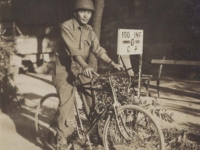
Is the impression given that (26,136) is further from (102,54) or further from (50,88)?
(50,88)

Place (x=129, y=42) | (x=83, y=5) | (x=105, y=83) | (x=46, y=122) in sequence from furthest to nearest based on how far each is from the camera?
(x=46, y=122)
(x=105, y=83)
(x=129, y=42)
(x=83, y=5)

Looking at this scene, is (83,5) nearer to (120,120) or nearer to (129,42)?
(129,42)

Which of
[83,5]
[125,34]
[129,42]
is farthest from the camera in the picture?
[129,42]

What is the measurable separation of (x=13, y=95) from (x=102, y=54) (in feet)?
11.0

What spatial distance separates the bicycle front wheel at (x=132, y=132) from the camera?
3.48m

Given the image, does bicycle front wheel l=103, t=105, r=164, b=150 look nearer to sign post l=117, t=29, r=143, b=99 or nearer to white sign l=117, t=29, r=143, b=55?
sign post l=117, t=29, r=143, b=99

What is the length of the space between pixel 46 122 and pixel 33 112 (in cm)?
86

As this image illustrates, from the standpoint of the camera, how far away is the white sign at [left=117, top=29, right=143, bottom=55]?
4234mm

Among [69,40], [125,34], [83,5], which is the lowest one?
[69,40]

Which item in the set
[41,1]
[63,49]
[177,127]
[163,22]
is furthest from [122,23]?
[63,49]

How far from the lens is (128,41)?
4.36 m

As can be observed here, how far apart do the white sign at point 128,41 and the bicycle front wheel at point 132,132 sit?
0.92 m

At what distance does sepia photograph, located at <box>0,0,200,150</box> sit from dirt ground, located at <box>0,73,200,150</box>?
0.02m

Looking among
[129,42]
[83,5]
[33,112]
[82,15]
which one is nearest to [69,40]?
[82,15]
